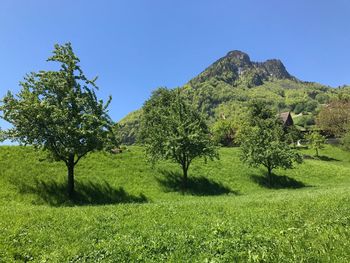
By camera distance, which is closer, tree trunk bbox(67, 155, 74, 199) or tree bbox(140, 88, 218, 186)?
tree trunk bbox(67, 155, 74, 199)

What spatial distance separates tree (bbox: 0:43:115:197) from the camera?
3100 centimetres

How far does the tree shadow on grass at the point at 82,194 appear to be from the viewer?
107 ft

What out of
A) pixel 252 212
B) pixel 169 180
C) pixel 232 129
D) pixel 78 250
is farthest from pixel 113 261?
pixel 232 129

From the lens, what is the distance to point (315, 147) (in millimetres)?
85000

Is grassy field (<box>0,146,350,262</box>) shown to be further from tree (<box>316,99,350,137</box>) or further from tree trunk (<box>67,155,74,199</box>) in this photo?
tree (<box>316,99,350,137</box>)

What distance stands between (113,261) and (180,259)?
250 centimetres

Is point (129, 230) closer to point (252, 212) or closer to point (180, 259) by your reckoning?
point (180, 259)

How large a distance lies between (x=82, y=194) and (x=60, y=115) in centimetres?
902

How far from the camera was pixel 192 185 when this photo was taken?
4272 cm

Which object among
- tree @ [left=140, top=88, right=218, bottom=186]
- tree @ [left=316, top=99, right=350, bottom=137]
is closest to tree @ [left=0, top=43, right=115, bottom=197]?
tree @ [left=140, top=88, right=218, bottom=186]

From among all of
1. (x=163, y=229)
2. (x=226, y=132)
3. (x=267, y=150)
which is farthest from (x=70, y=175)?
(x=226, y=132)

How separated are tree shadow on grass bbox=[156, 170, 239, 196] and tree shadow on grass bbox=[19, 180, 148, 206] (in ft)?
17.9

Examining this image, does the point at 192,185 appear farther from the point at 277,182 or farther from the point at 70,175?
the point at 70,175

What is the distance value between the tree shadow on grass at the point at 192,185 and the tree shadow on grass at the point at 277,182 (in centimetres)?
698
